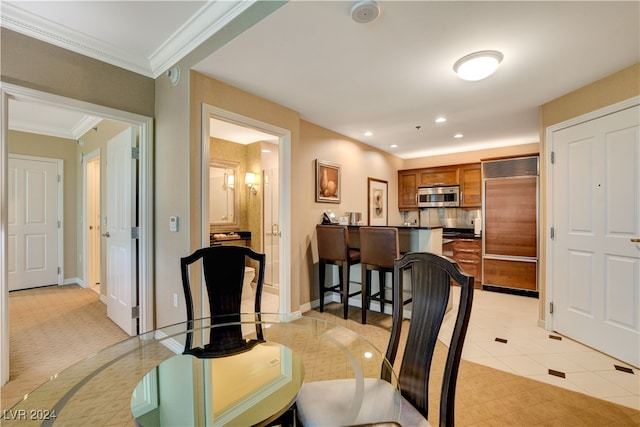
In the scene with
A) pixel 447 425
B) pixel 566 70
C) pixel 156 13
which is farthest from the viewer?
pixel 566 70

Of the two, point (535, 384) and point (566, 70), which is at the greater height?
point (566, 70)

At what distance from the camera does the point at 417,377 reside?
1120 millimetres

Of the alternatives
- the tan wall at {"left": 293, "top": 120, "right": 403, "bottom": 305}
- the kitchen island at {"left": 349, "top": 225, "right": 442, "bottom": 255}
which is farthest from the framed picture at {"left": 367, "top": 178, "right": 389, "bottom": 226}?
the kitchen island at {"left": 349, "top": 225, "right": 442, "bottom": 255}

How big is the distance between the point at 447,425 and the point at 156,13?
2838 mm

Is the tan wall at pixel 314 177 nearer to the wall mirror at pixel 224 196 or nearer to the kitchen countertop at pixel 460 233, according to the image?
the kitchen countertop at pixel 460 233

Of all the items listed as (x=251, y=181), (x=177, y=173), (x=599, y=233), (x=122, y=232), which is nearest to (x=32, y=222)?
(x=122, y=232)

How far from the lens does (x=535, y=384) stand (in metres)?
1.98

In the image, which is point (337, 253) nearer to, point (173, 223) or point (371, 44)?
point (173, 223)

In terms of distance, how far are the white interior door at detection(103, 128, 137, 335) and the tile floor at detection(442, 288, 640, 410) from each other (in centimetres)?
318

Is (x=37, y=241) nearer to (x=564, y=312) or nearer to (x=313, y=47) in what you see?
(x=313, y=47)

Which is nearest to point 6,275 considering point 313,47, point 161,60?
point 161,60

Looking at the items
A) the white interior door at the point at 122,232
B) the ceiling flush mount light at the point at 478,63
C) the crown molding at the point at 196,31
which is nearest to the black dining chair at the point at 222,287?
the white interior door at the point at 122,232

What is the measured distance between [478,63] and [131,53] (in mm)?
2869

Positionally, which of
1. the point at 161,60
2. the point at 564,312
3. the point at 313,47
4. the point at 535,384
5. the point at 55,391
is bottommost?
the point at 535,384
